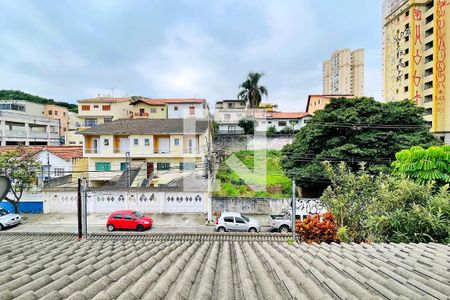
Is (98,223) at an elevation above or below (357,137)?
below

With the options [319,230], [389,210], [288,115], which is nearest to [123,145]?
[319,230]

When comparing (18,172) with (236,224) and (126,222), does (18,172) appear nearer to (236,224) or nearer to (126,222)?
(126,222)

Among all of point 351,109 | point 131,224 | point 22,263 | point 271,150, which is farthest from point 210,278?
point 271,150

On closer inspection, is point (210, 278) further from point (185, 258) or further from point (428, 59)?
point (428, 59)

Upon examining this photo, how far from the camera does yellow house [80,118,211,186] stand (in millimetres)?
24859

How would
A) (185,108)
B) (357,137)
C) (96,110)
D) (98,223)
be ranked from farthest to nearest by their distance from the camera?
(185,108) → (96,110) → (357,137) → (98,223)

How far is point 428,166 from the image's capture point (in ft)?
33.8

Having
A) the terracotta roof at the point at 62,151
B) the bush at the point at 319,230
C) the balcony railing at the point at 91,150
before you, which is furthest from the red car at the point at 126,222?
the terracotta roof at the point at 62,151

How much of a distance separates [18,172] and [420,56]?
5069cm

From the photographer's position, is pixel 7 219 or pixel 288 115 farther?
pixel 288 115

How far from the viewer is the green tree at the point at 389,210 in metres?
6.89

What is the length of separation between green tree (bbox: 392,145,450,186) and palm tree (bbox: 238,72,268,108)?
118 ft

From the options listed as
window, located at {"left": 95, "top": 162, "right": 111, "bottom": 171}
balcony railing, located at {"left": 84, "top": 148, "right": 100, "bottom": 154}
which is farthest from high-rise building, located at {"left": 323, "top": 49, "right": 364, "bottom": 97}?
balcony railing, located at {"left": 84, "top": 148, "right": 100, "bottom": 154}

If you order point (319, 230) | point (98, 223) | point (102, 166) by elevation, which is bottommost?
point (98, 223)
